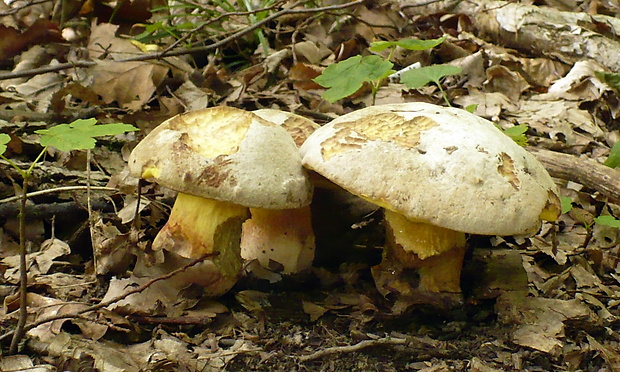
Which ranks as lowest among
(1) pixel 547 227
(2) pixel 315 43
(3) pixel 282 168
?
(1) pixel 547 227

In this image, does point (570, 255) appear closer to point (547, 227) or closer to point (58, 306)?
point (547, 227)

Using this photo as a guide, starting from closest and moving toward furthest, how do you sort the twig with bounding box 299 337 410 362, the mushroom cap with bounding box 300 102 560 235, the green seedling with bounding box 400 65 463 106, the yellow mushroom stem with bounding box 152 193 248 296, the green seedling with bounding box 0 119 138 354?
the green seedling with bounding box 0 119 138 354 → the mushroom cap with bounding box 300 102 560 235 → the twig with bounding box 299 337 410 362 → the yellow mushroom stem with bounding box 152 193 248 296 → the green seedling with bounding box 400 65 463 106

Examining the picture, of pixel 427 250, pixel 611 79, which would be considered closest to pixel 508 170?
pixel 427 250

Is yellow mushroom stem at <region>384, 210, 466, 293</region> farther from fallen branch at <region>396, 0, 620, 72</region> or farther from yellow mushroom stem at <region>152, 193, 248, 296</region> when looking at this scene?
fallen branch at <region>396, 0, 620, 72</region>

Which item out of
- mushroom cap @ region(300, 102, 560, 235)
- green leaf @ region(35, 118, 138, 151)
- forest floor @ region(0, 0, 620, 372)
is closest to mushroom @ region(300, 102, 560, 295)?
mushroom cap @ region(300, 102, 560, 235)

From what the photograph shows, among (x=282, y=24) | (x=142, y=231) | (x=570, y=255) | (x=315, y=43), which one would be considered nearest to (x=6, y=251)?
(x=142, y=231)

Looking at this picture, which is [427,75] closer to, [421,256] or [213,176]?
[421,256]

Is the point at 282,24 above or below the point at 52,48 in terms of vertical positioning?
below
